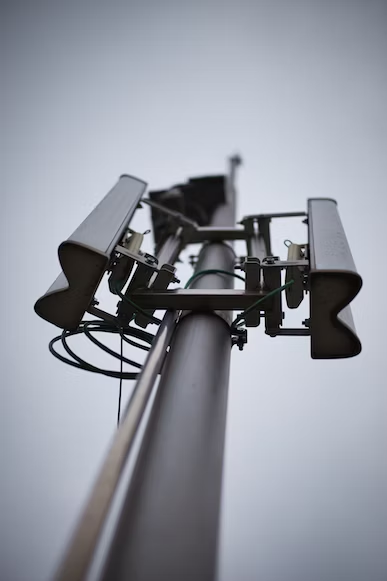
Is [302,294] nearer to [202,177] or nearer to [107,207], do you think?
[107,207]

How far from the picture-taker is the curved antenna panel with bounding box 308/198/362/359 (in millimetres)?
1584

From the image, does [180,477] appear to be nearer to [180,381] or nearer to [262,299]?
[180,381]

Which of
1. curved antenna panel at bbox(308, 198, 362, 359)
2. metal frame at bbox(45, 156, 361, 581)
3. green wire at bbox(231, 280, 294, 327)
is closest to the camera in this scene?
metal frame at bbox(45, 156, 361, 581)

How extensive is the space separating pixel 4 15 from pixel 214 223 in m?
12.1

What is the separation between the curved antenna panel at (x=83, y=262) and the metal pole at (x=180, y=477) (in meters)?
0.41

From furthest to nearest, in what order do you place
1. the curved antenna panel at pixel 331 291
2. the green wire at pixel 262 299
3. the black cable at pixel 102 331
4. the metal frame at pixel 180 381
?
the black cable at pixel 102 331, the green wire at pixel 262 299, the curved antenna panel at pixel 331 291, the metal frame at pixel 180 381

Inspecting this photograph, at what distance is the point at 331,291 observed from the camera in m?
1.60

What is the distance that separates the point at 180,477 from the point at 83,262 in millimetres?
851

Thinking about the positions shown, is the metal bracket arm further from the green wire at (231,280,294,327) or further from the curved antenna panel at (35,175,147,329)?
the curved antenna panel at (35,175,147,329)

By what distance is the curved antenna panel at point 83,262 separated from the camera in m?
1.66

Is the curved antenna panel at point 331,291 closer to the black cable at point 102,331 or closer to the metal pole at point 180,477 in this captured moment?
the metal pole at point 180,477

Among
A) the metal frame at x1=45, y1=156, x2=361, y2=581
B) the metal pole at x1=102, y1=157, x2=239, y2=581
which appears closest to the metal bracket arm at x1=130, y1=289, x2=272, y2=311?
the metal frame at x1=45, y1=156, x2=361, y2=581

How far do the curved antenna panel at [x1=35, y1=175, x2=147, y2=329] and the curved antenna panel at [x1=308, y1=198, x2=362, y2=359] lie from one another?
76cm

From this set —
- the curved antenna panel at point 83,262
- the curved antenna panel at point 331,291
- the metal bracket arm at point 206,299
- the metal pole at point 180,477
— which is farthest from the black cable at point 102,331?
the curved antenna panel at point 331,291
